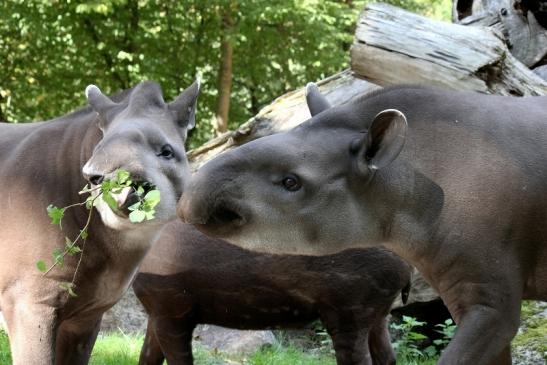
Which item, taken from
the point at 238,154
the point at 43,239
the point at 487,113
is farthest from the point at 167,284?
the point at 487,113

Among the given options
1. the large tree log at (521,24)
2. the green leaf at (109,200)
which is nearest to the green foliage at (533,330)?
the large tree log at (521,24)

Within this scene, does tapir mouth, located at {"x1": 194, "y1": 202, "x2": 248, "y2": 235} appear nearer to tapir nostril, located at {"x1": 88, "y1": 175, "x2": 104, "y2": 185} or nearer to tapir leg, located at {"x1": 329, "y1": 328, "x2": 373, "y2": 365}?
tapir nostril, located at {"x1": 88, "y1": 175, "x2": 104, "y2": 185}

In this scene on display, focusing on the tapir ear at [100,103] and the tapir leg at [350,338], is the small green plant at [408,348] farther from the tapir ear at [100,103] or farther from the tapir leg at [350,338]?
the tapir ear at [100,103]

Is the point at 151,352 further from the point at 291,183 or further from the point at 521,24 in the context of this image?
the point at 521,24

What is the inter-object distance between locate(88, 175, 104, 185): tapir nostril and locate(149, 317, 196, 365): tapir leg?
157cm

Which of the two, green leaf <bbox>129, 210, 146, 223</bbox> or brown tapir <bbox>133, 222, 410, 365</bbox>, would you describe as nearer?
green leaf <bbox>129, 210, 146, 223</bbox>

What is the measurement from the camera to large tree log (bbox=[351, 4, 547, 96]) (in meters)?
6.86

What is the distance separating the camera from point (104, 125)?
5.41 m

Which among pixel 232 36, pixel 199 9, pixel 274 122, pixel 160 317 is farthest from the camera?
pixel 199 9

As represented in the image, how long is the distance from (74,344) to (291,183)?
8.26 feet

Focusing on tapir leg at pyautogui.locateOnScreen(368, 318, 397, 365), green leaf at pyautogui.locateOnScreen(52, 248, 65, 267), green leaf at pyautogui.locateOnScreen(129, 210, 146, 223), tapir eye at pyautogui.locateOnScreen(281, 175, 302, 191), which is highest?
tapir eye at pyautogui.locateOnScreen(281, 175, 302, 191)

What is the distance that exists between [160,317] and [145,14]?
42.4ft

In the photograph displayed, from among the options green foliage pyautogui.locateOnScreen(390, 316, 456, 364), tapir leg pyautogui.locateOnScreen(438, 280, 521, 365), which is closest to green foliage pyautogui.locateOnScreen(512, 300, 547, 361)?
green foliage pyautogui.locateOnScreen(390, 316, 456, 364)

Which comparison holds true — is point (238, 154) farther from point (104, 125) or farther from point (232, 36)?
point (232, 36)
